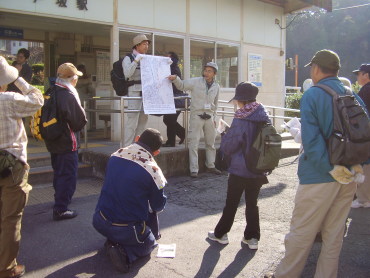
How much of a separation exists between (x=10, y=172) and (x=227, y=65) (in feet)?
27.3

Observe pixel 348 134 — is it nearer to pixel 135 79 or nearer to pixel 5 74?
pixel 5 74

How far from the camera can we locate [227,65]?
10672 millimetres

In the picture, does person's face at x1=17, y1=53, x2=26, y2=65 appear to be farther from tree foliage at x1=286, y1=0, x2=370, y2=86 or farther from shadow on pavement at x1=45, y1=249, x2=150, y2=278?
tree foliage at x1=286, y1=0, x2=370, y2=86

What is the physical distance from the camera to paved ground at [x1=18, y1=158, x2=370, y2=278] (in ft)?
11.5

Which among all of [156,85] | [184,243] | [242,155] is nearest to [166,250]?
[184,243]

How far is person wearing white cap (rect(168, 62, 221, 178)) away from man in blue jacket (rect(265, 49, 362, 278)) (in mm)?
3619

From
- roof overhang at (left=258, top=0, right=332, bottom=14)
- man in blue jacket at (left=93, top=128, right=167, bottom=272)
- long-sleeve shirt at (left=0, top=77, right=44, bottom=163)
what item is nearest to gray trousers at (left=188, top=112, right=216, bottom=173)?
man in blue jacket at (left=93, top=128, right=167, bottom=272)

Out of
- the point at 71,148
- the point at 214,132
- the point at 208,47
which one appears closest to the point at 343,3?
the point at 208,47

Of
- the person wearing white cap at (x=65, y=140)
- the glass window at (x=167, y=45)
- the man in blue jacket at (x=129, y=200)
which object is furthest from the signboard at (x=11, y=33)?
the man in blue jacket at (x=129, y=200)

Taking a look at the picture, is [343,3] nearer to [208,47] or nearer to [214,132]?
[208,47]

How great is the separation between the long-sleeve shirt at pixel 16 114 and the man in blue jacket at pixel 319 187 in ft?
Result: 7.36

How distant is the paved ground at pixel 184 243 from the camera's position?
11.5 feet

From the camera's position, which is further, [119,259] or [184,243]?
[184,243]

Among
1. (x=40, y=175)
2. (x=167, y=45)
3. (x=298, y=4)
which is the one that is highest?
(x=298, y=4)
